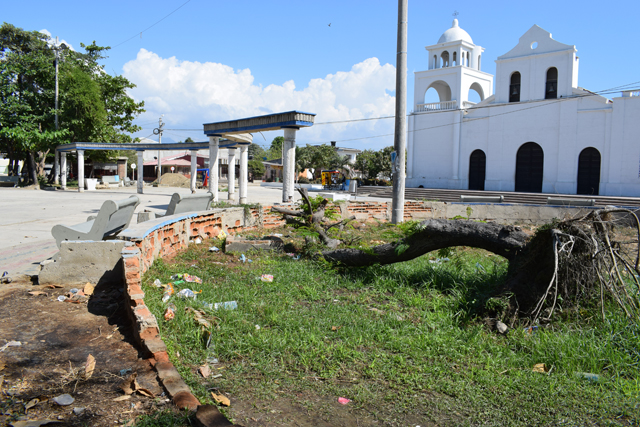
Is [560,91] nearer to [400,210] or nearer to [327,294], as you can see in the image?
[400,210]

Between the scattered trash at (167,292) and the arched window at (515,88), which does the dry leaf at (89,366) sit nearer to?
the scattered trash at (167,292)

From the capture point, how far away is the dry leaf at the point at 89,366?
3.34 m

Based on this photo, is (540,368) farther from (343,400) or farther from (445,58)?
(445,58)

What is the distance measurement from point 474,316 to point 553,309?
771mm

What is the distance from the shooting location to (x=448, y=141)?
115 feet

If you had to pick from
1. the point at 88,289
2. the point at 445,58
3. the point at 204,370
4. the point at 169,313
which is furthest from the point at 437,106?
the point at 204,370

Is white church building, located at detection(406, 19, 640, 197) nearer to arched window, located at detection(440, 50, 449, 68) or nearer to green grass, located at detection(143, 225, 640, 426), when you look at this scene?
arched window, located at detection(440, 50, 449, 68)

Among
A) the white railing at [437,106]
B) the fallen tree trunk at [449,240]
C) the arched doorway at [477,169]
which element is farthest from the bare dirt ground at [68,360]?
the white railing at [437,106]

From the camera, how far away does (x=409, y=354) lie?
3.96 metres

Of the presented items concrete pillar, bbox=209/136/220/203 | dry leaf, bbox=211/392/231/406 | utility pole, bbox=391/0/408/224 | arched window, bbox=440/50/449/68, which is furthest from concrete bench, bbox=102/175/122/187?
dry leaf, bbox=211/392/231/406

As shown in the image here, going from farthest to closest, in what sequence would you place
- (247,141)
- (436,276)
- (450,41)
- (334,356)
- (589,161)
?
(450,41)
(589,161)
(247,141)
(436,276)
(334,356)

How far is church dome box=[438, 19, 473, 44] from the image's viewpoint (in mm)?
34781

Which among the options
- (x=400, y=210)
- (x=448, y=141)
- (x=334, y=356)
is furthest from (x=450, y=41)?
(x=334, y=356)

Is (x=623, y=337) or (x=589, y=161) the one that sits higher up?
(x=589, y=161)
